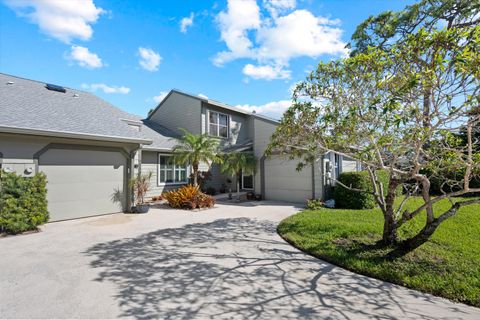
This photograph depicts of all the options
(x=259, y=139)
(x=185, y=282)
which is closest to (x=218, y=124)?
(x=259, y=139)

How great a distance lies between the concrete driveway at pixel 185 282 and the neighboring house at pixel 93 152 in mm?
2333

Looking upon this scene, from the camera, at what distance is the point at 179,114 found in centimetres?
1664

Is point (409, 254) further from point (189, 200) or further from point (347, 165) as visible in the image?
point (347, 165)

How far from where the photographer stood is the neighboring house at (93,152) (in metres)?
7.57

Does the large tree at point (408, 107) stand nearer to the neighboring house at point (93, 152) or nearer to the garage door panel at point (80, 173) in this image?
the neighboring house at point (93, 152)

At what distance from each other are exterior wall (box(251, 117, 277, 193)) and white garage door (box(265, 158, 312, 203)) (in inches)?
21.5

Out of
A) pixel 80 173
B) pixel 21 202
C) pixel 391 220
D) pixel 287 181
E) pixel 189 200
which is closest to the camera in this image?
pixel 391 220

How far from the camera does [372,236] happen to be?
6207 mm

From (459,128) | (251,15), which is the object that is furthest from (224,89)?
(459,128)

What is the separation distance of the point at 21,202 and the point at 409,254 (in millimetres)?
9973

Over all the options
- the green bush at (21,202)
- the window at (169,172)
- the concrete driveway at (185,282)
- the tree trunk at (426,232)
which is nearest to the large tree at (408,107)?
the tree trunk at (426,232)

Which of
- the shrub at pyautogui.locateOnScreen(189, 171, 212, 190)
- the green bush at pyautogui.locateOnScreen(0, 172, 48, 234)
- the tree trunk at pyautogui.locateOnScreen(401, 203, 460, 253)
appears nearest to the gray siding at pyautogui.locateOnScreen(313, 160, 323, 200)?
the shrub at pyautogui.locateOnScreen(189, 171, 212, 190)

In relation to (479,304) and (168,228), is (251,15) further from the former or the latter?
(479,304)

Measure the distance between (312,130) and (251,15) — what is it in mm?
5614
